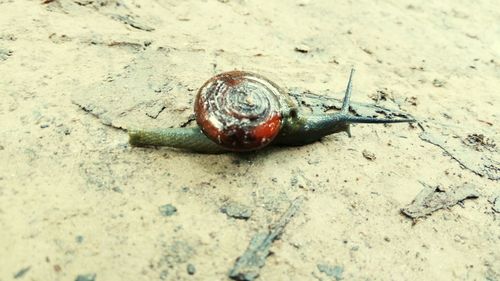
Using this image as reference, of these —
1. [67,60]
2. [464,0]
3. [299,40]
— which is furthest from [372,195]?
[464,0]

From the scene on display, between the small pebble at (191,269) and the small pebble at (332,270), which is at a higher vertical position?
the small pebble at (332,270)

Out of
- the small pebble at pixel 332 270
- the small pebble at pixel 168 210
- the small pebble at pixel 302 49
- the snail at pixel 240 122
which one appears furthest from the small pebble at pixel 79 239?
the small pebble at pixel 302 49

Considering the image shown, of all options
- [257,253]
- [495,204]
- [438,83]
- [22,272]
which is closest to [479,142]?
[495,204]

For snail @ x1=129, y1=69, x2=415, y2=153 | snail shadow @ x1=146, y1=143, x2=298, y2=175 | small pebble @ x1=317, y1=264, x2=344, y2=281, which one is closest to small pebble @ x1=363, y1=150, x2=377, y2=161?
snail @ x1=129, y1=69, x2=415, y2=153

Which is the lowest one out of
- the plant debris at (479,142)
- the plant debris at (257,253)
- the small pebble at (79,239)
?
the small pebble at (79,239)

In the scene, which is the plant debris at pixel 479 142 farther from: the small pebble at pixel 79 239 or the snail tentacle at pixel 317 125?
the small pebble at pixel 79 239

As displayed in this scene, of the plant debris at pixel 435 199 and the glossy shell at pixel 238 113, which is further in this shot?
the plant debris at pixel 435 199

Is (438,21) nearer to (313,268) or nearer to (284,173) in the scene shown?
(284,173)

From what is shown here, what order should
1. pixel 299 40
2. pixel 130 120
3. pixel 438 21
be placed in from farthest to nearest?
1. pixel 438 21
2. pixel 299 40
3. pixel 130 120
